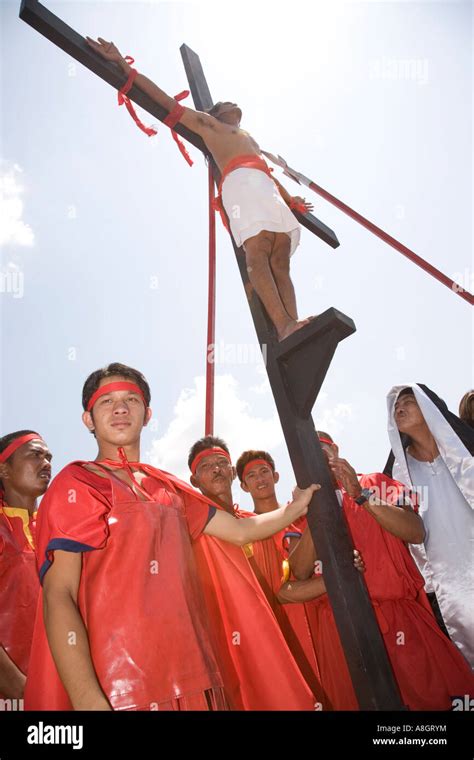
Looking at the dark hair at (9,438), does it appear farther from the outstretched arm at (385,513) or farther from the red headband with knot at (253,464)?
the outstretched arm at (385,513)

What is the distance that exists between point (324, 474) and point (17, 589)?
2.18 metres

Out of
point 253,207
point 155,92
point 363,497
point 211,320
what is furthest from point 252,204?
point 363,497

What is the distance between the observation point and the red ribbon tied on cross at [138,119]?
3.05m

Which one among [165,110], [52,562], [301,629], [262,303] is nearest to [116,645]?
[52,562]

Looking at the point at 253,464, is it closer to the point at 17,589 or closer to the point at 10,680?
the point at 17,589

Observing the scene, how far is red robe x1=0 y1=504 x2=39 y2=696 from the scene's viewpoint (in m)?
3.07

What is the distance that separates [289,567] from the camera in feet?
11.2

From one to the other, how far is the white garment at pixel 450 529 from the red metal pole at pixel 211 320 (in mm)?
1529

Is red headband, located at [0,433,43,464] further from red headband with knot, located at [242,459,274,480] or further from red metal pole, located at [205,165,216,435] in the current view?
red headband with knot, located at [242,459,274,480]

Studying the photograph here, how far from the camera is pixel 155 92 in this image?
3150mm

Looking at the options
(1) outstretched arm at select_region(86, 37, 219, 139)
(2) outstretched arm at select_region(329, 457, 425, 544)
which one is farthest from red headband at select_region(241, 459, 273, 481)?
(1) outstretched arm at select_region(86, 37, 219, 139)

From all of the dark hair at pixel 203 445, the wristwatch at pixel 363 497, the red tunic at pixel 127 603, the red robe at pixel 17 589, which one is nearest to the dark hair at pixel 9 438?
the red robe at pixel 17 589
